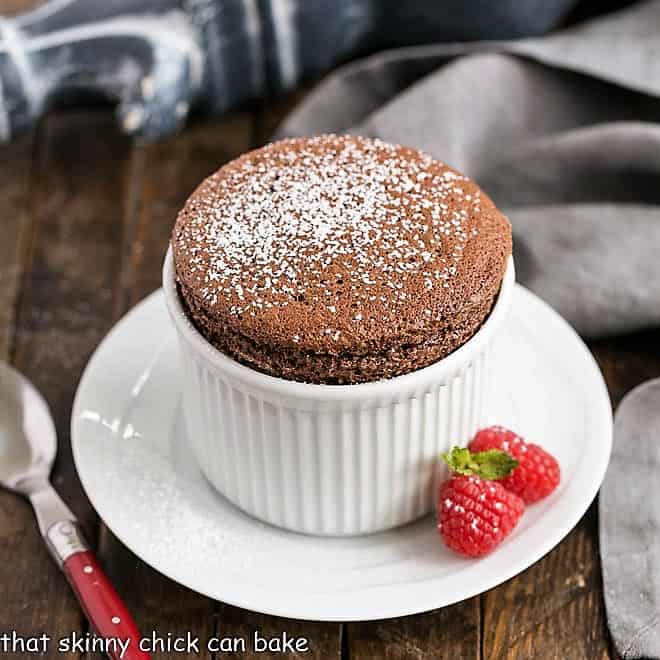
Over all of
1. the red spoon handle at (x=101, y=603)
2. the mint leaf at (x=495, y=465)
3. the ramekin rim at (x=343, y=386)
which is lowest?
the red spoon handle at (x=101, y=603)

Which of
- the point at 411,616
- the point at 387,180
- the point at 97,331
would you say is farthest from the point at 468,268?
the point at 97,331

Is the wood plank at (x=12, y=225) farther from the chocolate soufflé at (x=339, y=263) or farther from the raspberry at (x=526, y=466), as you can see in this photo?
the raspberry at (x=526, y=466)

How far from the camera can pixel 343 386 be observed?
1216 mm

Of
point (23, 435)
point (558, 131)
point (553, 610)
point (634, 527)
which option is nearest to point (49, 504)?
point (23, 435)

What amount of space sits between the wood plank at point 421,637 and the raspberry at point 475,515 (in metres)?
0.10

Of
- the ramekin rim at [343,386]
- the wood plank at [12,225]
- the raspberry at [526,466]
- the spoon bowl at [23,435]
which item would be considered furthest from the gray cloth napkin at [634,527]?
the wood plank at [12,225]

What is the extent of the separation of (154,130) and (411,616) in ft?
3.75

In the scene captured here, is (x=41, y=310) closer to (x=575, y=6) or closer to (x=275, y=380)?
(x=275, y=380)

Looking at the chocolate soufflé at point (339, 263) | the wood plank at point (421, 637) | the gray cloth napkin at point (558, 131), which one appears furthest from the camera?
the gray cloth napkin at point (558, 131)

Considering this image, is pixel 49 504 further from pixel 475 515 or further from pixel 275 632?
pixel 475 515

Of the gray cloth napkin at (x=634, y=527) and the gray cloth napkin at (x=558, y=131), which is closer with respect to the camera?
the gray cloth napkin at (x=634, y=527)

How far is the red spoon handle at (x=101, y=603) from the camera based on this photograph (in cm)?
124

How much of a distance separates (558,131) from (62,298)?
37.8 inches

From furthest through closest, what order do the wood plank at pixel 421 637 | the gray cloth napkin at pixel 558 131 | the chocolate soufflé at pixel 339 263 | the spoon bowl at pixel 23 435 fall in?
1. the gray cloth napkin at pixel 558 131
2. the spoon bowl at pixel 23 435
3. the wood plank at pixel 421 637
4. the chocolate soufflé at pixel 339 263
